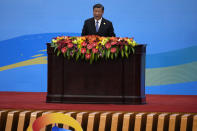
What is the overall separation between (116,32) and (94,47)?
7.28 ft

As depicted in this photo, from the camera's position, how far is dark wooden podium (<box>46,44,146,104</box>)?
4.23 meters

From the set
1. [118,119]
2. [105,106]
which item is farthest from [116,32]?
[118,119]

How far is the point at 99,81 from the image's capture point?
14.0ft

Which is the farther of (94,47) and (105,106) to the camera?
(94,47)

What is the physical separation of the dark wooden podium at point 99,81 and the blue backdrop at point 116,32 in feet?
6.79

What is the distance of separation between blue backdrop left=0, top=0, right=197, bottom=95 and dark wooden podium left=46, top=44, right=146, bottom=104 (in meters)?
2.07

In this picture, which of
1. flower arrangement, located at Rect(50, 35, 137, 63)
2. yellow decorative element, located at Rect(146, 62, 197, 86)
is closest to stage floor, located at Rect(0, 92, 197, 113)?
flower arrangement, located at Rect(50, 35, 137, 63)

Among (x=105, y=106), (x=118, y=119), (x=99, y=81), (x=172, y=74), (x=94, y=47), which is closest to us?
(x=118, y=119)

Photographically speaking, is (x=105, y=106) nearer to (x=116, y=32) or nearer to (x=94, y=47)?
(x=94, y=47)

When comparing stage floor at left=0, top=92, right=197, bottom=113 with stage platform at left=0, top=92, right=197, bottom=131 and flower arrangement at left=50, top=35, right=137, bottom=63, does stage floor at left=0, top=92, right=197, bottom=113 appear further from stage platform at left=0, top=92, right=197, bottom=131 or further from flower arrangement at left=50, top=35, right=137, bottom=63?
flower arrangement at left=50, top=35, right=137, bottom=63

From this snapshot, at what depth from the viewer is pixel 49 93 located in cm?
430

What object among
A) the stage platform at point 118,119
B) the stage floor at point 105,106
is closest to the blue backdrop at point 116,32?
the stage floor at point 105,106

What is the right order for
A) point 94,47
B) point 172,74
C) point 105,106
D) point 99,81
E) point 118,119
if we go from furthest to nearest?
Answer: 1. point 172,74
2. point 99,81
3. point 94,47
4. point 105,106
5. point 118,119

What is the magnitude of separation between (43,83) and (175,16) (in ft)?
8.52
